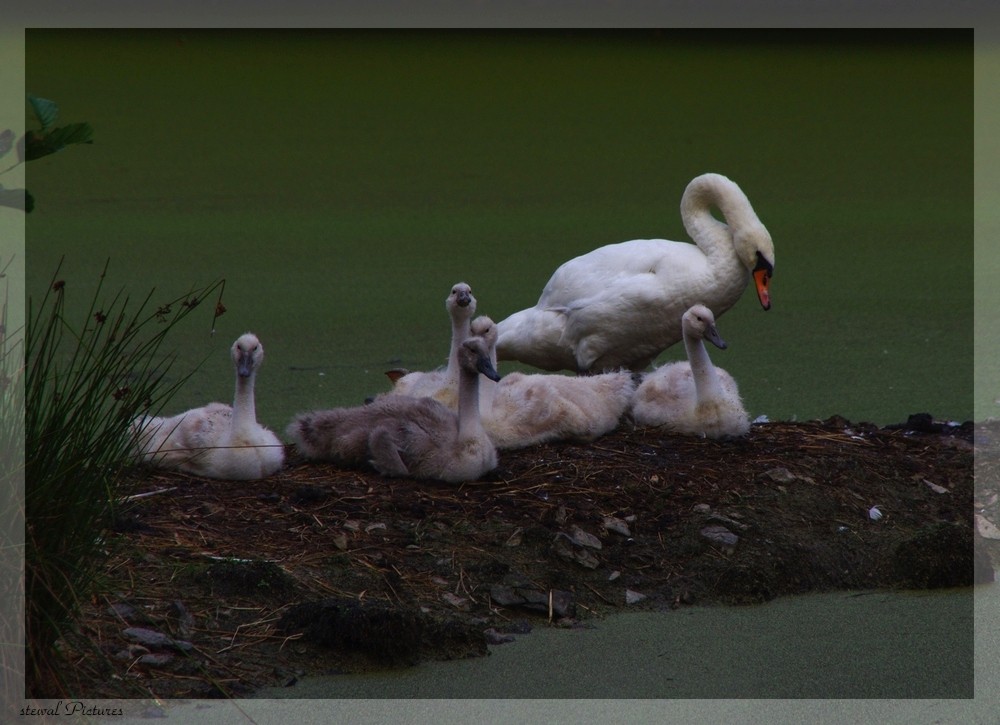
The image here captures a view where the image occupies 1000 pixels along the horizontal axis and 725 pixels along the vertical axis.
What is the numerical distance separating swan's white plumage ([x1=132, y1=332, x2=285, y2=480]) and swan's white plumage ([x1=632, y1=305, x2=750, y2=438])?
1007 mm

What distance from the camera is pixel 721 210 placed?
4438mm

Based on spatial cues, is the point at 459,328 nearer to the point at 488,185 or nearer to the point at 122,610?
the point at 122,610

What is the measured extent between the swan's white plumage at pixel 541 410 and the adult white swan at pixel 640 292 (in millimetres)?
485

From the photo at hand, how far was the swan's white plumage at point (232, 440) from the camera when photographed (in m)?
3.32

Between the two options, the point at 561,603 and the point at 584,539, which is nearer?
the point at 561,603

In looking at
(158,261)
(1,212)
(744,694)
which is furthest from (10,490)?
(1,212)

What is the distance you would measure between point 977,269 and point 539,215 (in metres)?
2.49

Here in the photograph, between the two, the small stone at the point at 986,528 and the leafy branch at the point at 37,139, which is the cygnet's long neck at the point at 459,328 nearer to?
the small stone at the point at 986,528

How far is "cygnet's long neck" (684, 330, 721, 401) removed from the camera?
3701mm

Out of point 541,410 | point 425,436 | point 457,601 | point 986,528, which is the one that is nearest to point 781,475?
point 986,528

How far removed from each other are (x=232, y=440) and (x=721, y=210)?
183 centimetres

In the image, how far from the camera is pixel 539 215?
26.9 feet

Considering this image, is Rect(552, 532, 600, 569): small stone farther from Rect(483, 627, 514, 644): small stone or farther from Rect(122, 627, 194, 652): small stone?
Rect(122, 627, 194, 652): small stone

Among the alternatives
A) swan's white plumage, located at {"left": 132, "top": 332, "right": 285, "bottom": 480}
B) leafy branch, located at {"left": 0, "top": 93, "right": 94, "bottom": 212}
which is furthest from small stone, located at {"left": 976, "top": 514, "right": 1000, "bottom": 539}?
leafy branch, located at {"left": 0, "top": 93, "right": 94, "bottom": 212}
